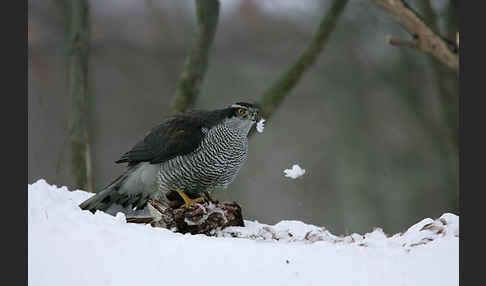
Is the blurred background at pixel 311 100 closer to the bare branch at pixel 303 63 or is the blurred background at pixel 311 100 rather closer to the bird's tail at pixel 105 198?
the bare branch at pixel 303 63

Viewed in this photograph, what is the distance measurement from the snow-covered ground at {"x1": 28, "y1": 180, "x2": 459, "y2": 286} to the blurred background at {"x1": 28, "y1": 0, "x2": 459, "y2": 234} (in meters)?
4.20

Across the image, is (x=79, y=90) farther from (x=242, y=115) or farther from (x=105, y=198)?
(x=242, y=115)

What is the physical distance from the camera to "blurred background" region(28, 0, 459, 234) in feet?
24.6

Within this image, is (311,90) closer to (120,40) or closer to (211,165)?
(120,40)

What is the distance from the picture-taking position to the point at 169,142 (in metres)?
3.70

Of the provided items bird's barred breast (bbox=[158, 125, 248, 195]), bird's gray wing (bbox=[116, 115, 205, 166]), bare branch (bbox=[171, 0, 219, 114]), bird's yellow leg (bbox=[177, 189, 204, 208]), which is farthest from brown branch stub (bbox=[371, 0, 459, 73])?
bird's yellow leg (bbox=[177, 189, 204, 208])

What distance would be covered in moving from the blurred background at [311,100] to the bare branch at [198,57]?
2.10 meters

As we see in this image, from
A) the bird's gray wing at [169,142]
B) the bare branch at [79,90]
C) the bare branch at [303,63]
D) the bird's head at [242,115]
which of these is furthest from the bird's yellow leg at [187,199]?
the bare branch at [303,63]

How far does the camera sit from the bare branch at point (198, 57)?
16.8 ft

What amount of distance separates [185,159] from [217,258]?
1.36m

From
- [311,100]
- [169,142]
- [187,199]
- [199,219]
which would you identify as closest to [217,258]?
[199,219]

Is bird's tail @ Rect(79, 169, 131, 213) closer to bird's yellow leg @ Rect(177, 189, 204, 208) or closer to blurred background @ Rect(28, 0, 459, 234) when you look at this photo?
bird's yellow leg @ Rect(177, 189, 204, 208)

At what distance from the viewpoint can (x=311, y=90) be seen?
9.52 metres

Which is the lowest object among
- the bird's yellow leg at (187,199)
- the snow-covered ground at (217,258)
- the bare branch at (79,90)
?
the snow-covered ground at (217,258)
